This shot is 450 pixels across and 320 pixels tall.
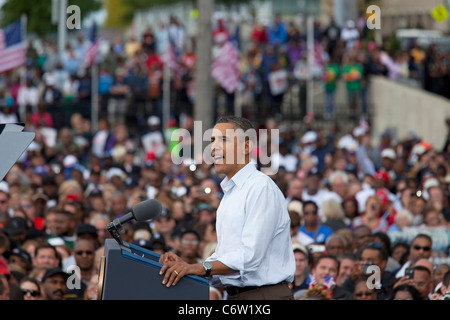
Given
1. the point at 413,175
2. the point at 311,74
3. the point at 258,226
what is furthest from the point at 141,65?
the point at 258,226

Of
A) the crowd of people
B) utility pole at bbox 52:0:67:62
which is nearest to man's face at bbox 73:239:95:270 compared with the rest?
the crowd of people

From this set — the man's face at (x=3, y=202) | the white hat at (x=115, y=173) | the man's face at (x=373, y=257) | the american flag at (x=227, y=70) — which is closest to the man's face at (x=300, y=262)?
the man's face at (x=373, y=257)

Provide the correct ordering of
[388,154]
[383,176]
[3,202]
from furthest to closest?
1. [388,154]
2. [383,176]
3. [3,202]

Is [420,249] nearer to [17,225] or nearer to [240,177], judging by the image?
[17,225]

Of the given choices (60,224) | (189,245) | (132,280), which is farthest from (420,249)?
(132,280)

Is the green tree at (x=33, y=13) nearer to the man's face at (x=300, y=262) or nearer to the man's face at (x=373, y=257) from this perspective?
the man's face at (x=300, y=262)

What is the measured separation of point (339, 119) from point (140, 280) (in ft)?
70.3

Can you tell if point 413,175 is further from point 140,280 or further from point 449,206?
point 140,280

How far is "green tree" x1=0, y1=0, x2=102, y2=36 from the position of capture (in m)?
50.1

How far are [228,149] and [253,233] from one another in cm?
44

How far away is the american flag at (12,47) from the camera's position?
75.9 ft

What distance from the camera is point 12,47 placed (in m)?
23.4

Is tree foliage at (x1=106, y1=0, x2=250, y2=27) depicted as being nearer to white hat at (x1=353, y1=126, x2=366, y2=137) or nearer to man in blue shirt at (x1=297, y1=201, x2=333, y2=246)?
white hat at (x1=353, y1=126, x2=366, y2=137)

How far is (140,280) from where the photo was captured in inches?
184
